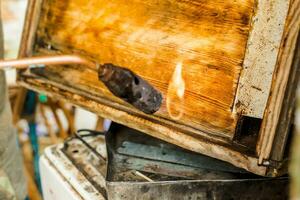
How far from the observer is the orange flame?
1013 millimetres

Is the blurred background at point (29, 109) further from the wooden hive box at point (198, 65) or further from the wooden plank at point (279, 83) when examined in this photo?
the wooden plank at point (279, 83)

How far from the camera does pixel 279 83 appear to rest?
2.71 ft

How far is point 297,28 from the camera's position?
31.2 inches

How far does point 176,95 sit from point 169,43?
0.13m

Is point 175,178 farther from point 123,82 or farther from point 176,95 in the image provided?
point 123,82

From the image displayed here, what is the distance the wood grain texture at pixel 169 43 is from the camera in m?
0.93

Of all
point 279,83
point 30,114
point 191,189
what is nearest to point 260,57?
point 279,83

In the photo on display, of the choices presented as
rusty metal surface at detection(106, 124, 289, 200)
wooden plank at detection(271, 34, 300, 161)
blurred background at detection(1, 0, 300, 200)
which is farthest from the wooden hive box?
blurred background at detection(1, 0, 300, 200)

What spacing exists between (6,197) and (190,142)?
630 mm

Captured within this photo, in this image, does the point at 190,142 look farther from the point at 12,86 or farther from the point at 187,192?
the point at 12,86

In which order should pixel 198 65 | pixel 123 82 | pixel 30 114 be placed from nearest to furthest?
pixel 123 82
pixel 198 65
pixel 30 114

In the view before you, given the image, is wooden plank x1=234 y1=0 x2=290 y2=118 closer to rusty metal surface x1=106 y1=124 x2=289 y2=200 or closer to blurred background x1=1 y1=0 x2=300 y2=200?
rusty metal surface x1=106 y1=124 x2=289 y2=200

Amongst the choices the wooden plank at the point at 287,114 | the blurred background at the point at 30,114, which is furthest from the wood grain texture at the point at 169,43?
the blurred background at the point at 30,114

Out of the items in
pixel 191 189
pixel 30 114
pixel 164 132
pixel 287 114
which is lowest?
pixel 30 114
